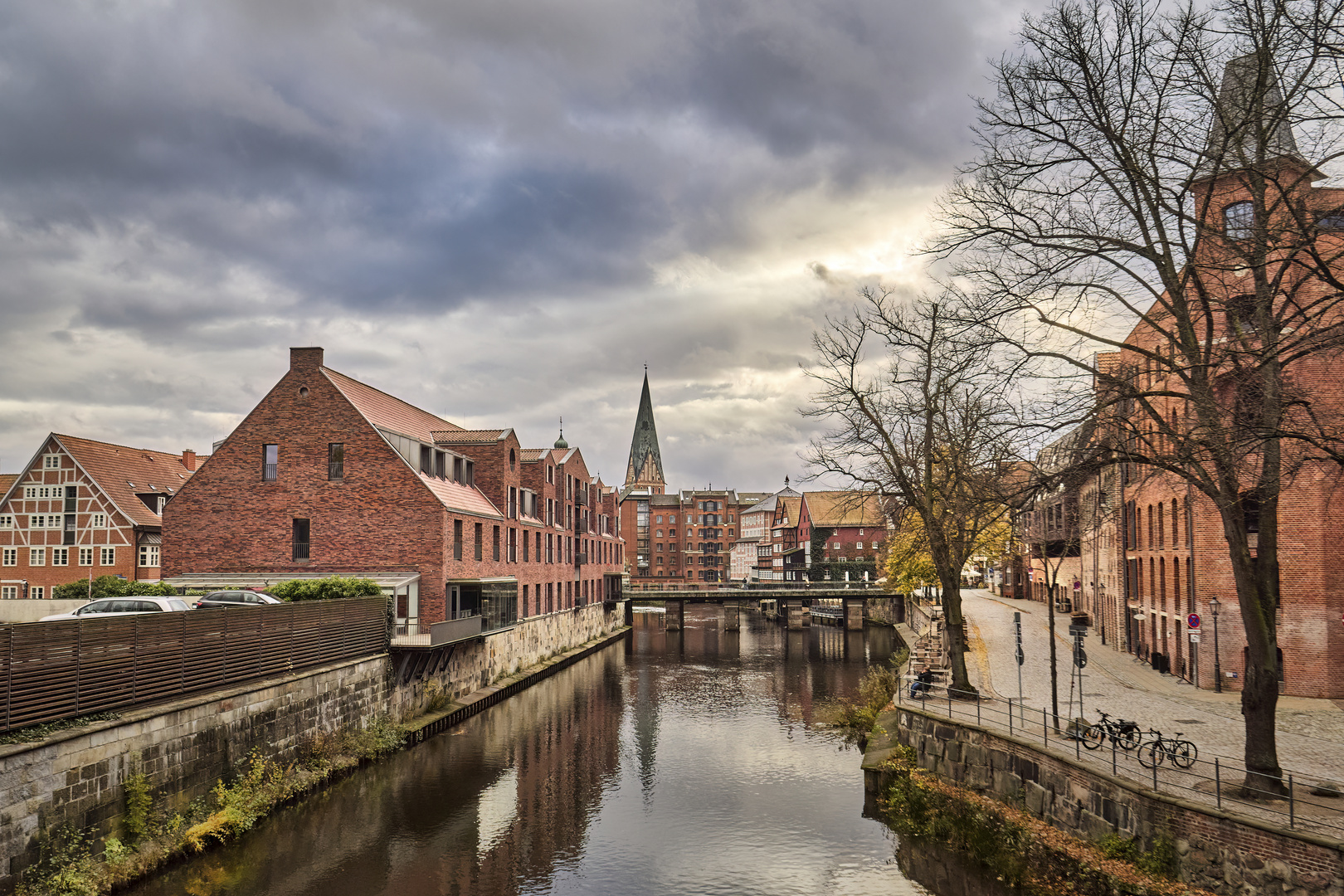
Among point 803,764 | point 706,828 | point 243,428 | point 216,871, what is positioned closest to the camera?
point 216,871

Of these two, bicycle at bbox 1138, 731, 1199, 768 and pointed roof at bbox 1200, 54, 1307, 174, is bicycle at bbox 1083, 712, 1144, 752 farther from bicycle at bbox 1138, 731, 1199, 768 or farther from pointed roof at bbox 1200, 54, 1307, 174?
pointed roof at bbox 1200, 54, 1307, 174

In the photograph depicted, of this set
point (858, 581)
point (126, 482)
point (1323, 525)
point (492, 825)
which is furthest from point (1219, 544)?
point (858, 581)

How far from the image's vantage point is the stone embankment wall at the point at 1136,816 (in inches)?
487

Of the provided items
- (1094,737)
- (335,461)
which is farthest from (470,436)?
(1094,737)

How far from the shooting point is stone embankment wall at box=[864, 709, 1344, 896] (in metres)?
12.4

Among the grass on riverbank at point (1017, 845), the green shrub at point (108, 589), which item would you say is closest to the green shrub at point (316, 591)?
the green shrub at point (108, 589)

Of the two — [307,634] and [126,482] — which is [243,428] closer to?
[307,634]

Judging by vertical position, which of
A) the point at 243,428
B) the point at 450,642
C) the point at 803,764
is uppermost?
the point at 243,428

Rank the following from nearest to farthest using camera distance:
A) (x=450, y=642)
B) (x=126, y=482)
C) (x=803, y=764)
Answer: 1. (x=803, y=764)
2. (x=450, y=642)
3. (x=126, y=482)

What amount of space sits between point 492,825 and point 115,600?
1211 centimetres

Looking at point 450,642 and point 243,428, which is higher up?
point 243,428

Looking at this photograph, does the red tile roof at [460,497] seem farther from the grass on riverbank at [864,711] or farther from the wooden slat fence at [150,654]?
the grass on riverbank at [864,711]

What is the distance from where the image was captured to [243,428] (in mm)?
36375

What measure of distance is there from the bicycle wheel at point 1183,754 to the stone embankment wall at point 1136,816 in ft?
5.64
